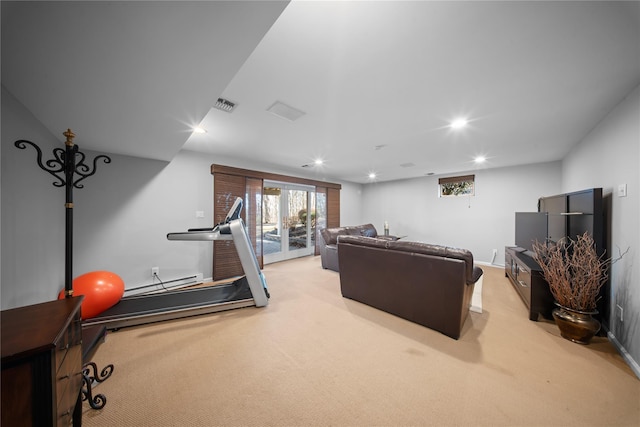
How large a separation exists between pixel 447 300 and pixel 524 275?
1529 mm

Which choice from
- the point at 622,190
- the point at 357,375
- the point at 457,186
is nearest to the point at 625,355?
the point at 622,190

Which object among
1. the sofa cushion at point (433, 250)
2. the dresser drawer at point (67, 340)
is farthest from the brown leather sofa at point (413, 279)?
the dresser drawer at point (67, 340)

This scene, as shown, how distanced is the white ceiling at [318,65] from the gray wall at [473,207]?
2.47m

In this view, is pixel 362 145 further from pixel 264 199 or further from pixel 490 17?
pixel 264 199

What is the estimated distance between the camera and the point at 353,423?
4.25 feet

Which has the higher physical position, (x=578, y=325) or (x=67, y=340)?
(x=67, y=340)

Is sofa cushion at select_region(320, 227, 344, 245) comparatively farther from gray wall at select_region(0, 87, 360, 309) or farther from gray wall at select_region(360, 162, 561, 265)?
gray wall at select_region(360, 162, 561, 265)

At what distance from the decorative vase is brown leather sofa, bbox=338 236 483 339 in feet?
2.41

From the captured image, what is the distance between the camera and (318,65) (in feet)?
5.02

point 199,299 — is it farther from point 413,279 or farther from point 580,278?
point 580,278

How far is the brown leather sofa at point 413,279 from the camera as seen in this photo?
2086 mm

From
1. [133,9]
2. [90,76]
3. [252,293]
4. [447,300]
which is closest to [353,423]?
[447,300]

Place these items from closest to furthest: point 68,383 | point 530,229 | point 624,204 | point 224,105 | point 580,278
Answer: point 68,383 → point 624,204 → point 580,278 → point 224,105 → point 530,229

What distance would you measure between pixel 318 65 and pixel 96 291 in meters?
3.26
